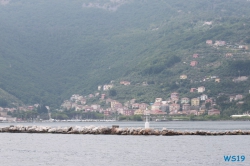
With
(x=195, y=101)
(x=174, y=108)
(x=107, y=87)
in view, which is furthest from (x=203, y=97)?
(x=107, y=87)

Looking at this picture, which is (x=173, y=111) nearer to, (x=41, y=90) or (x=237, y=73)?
(x=237, y=73)

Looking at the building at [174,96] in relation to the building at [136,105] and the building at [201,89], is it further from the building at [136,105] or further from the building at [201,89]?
the building at [136,105]

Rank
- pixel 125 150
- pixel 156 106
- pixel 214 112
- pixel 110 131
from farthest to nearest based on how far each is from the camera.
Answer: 1. pixel 156 106
2. pixel 214 112
3. pixel 110 131
4. pixel 125 150

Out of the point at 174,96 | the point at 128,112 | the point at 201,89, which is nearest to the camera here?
the point at 201,89

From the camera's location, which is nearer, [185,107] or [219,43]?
[185,107]

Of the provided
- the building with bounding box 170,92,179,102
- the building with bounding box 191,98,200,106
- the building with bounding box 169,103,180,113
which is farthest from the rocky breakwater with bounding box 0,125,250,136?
the building with bounding box 170,92,179,102

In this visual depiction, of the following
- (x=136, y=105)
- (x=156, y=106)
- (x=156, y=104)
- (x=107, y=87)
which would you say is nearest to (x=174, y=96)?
(x=156, y=104)

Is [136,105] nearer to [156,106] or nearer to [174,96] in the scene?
[156,106]

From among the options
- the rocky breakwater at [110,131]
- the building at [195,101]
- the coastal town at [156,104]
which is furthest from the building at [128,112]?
the rocky breakwater at [110,131]

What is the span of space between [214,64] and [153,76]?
15792 mm

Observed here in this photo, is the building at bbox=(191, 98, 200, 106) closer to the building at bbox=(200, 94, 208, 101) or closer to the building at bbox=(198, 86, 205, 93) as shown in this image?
the building at bbox=(200, 94, 208, 101)

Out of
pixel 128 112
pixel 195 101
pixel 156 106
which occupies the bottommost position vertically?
pixel 128 112

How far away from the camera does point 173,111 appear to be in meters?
154

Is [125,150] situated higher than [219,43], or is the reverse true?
[219,43]
